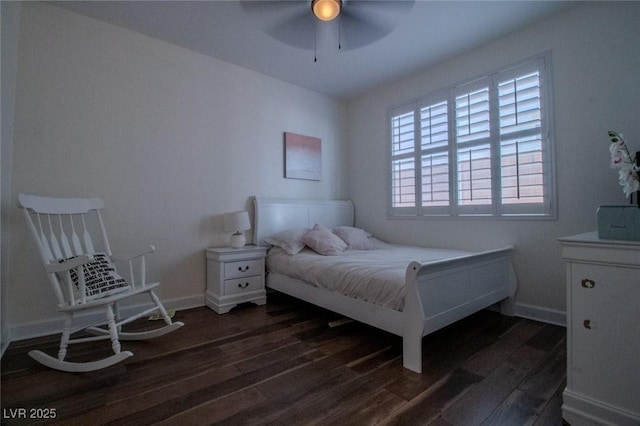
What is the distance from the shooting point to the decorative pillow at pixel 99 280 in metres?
1.76

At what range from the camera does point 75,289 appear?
1784mm

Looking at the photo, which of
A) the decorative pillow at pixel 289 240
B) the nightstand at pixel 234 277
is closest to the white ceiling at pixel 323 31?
the decorative pillow at pixel 289 240

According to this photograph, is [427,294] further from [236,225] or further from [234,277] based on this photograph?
[236,225]

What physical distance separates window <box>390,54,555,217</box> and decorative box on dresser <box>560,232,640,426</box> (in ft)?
4.32

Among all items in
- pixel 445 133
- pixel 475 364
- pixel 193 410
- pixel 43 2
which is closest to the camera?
pixel 193 410

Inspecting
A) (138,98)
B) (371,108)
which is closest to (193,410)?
(138,98)

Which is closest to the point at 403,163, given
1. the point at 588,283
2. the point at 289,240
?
the point at 289,240

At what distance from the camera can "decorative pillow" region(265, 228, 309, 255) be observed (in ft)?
9.29

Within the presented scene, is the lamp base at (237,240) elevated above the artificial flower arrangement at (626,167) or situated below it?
below

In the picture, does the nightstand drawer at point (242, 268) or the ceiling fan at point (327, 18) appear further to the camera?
the nightstand drawer at point (242, 268)

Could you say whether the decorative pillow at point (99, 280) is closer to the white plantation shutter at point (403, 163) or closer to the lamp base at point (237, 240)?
the lamp base at point (237, 240)

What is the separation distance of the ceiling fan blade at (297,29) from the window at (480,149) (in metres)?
1.76

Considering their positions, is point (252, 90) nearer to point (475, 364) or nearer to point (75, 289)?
point (75, 289)

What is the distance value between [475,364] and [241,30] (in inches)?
123
